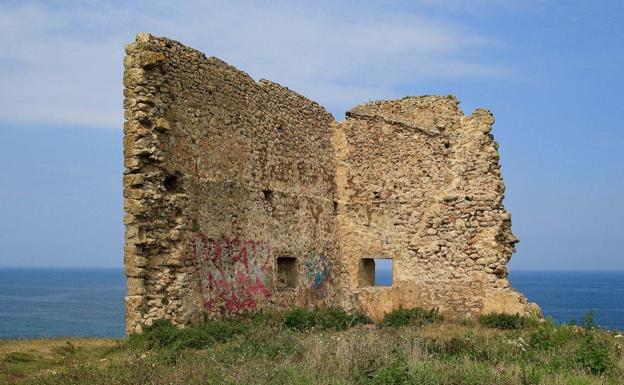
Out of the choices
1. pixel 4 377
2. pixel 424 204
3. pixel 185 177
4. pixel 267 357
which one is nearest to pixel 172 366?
pixel 267 357

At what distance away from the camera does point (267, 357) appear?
375 inches

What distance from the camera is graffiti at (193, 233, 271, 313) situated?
1257 centimetres

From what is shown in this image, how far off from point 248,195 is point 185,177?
79.3 inches

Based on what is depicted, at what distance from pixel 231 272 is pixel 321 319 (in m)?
2.39

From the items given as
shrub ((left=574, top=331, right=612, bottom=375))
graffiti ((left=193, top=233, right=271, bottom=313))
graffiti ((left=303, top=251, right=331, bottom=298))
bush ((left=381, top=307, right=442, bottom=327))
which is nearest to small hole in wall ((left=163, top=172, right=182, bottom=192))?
graffiti ((left=193, top=233, right=271, bottom=313))

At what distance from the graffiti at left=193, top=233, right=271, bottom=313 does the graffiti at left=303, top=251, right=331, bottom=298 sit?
5.61ft

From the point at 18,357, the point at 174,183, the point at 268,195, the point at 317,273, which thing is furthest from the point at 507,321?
the point at 18,357

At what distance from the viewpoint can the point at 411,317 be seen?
15.4m

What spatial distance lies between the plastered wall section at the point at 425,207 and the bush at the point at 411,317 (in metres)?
0.44

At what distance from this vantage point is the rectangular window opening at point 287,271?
15.4 meters

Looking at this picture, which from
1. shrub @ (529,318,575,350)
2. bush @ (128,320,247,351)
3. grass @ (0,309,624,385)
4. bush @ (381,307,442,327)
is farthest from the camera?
bush @ (381,307,442,327)

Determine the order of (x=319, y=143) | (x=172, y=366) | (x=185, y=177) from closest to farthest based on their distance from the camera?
(x=172, y=366)
(x=185, y=177)
(x=319, y=143)

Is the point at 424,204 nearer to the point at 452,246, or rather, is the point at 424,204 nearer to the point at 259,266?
the point at 452,246

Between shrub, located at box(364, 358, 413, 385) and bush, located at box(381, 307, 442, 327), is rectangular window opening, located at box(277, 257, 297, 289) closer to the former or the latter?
bush, located at box(381, 307, 442, 327)
